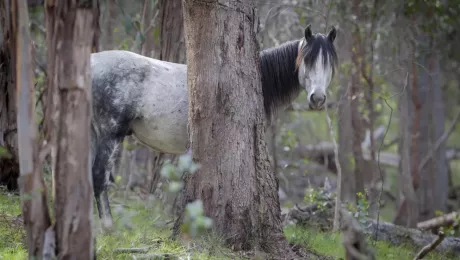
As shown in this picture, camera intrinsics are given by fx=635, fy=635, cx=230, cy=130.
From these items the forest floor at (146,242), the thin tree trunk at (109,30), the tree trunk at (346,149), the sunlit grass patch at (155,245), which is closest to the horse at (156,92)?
the forest floor at (146,242)

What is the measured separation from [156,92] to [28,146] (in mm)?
2920

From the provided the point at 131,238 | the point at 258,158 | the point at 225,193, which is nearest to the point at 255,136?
the point at 258,158

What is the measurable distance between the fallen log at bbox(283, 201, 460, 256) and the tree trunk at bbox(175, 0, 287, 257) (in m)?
2.66

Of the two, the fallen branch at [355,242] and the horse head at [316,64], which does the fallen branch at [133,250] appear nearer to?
the fallen branch at [355,242]

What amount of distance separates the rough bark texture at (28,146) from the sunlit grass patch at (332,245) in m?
2.98

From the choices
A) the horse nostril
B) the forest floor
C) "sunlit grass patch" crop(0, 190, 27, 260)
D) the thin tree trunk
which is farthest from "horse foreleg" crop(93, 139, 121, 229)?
the thin tree trunk

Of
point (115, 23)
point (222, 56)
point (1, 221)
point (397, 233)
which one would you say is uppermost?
point (115, 23)

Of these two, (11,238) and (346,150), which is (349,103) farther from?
(11,238)

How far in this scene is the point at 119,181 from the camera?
10.5 meters

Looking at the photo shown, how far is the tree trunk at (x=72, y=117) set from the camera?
4.16m

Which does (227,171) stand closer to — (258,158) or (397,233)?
(258,158)

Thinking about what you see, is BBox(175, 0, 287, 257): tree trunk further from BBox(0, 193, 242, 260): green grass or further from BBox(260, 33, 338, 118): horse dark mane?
BBox(260, 33, 338, 118): horse dark mane

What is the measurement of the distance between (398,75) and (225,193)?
9.50m

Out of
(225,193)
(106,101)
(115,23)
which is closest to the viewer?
(225,193)
